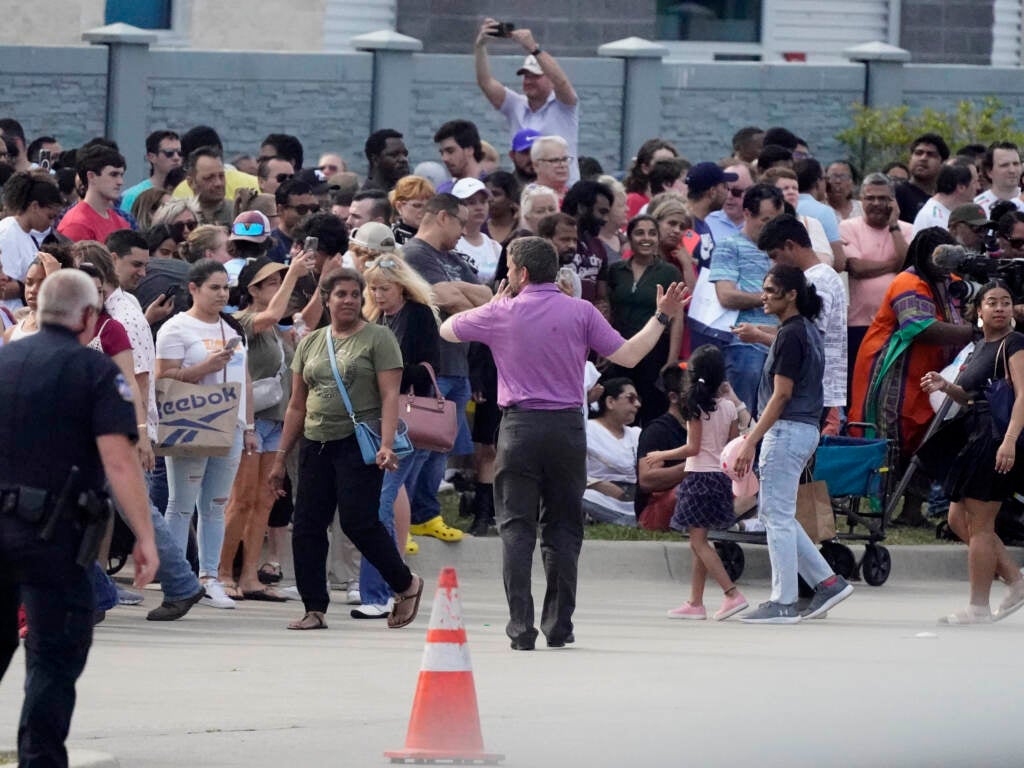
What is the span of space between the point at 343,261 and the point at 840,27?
52.5 ft

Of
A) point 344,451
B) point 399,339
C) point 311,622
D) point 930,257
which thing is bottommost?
point 311,622

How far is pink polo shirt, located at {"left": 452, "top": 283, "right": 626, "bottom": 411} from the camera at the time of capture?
35.2ft

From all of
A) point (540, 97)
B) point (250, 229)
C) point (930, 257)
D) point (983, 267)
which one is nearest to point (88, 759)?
point (250, 229)

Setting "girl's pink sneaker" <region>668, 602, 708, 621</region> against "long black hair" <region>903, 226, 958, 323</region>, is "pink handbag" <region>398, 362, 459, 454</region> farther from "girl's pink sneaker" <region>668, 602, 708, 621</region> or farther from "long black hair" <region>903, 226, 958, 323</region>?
"long black hair" <region>903, 226, 958, 323</region>

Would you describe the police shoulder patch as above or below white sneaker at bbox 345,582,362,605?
above

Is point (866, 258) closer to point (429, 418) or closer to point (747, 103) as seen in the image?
point (429, 418)

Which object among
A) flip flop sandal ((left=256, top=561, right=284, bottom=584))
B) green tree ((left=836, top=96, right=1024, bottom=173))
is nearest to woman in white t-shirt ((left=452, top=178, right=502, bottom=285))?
flip flop sandal ((left=256, top=561, right=284, bottom=584))

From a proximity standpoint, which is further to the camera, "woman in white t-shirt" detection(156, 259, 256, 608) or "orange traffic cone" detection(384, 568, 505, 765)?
"woman in white t-shirt" detection(156, 259, 256, 608)

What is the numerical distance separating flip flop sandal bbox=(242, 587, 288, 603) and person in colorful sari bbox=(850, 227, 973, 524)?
14.4 feet

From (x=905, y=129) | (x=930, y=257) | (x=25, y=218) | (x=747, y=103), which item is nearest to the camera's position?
(x=25, y=218)

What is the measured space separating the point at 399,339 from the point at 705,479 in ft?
6.19

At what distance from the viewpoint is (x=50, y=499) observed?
284 inches

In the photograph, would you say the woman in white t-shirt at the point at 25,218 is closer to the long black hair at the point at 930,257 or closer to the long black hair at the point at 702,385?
the long black hair at the point at 702,385

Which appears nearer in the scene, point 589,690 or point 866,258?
point 589,690
